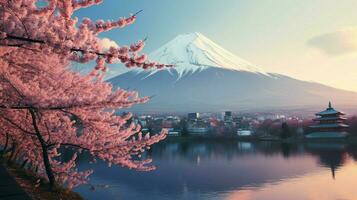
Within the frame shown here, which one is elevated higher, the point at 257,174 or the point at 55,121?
the point at 55,121

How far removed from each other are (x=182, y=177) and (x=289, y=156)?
15.5m

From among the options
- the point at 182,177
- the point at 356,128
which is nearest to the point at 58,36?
the point at 182,177

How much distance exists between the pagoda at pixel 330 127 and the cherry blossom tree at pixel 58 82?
55.6 metres

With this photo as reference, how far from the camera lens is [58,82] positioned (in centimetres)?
638

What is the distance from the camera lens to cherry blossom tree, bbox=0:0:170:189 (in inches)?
137

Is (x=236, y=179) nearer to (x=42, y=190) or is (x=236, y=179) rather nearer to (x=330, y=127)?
(x=42, y=190)

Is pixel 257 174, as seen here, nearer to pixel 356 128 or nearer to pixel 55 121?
pixel 55 121

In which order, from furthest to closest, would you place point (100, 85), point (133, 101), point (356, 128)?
1. point (356, 128)
2. point (100, 85)
3. point (133, 101)

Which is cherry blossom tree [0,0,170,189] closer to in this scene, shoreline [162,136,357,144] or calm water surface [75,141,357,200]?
calm water surface [75,141,357,200]

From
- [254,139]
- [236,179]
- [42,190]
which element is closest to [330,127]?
[254,139]

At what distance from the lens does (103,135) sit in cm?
628

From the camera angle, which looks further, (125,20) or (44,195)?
(44,195)

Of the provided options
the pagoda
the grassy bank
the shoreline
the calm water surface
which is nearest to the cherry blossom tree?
the grassy bank

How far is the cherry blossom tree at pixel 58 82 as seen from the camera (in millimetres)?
3471
